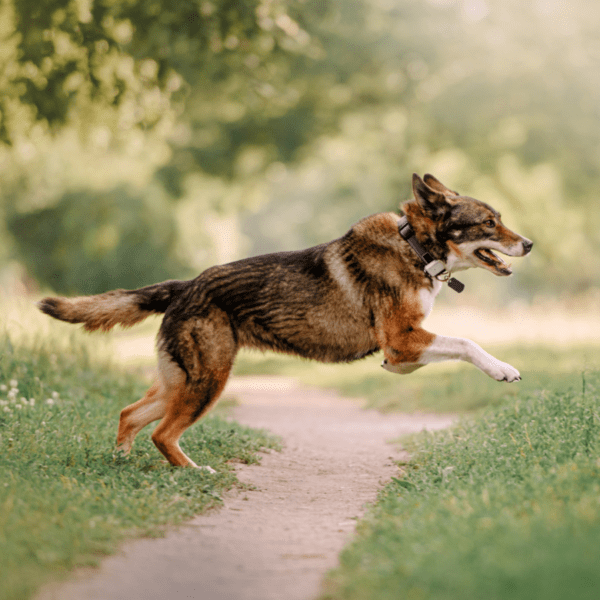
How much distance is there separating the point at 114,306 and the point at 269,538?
2.38 metres

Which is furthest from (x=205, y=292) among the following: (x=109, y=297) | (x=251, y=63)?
(x=251, y=63)

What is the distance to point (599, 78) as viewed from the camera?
19750 millimetres

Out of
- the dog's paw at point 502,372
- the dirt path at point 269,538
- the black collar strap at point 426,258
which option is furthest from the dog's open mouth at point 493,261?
the dirt path at point 269,538

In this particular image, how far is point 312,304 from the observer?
546 cm

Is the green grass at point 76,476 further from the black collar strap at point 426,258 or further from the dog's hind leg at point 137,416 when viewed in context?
the black collar strap at point 426,258

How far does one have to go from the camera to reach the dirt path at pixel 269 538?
10.3 feet

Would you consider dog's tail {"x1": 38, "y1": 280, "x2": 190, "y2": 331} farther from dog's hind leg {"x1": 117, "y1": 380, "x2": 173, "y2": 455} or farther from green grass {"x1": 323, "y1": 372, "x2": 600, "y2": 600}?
green grass {"x1": 323, "y1": 372, "x2": 600, "y2": 600}

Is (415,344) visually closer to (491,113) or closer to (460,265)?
(460,265)

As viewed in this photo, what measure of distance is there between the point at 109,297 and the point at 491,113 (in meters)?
16.9

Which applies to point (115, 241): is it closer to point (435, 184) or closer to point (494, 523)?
point (435, 184)

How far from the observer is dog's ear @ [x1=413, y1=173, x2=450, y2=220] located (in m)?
5.49

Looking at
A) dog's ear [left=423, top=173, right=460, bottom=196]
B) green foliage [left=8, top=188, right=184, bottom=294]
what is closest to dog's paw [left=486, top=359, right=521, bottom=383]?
dog's ear [left=423, top=173, right=460, bottom=196]

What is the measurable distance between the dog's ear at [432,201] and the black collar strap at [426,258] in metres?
0.20

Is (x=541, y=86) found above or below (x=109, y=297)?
above
